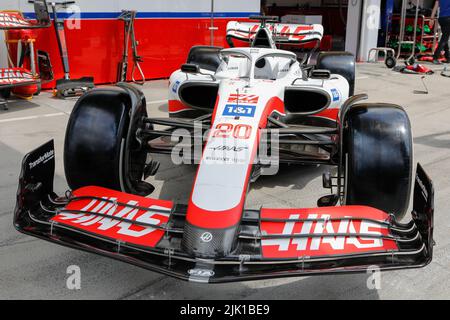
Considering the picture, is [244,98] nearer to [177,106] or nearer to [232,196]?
[232,196]

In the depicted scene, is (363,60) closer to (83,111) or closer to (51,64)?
(51,64)

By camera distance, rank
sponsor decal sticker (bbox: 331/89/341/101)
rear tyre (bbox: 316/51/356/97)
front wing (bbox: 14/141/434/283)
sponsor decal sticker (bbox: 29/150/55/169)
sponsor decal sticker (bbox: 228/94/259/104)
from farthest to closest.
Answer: rear tyre (bbox: 316/51/356/97) → sponsor decal sticker (bbox: 331/89/341/101) → sponsor decal sticker (bbox: 228/94/259/104) → sponsor decal sticker (bbox: 29/150/55/169) → front wing (bbox: 14/141/434/283)

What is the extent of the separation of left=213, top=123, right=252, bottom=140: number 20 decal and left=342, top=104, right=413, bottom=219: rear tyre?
0.67 m

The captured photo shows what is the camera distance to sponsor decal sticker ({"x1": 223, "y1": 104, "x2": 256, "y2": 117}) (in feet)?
11.9

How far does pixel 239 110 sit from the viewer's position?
3664 mm

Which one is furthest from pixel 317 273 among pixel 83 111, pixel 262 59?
pixel 262 59

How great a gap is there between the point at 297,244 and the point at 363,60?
11892 millimetres

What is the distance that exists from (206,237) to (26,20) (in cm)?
621

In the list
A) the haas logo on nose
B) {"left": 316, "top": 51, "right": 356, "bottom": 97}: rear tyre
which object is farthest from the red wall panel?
the haas logo on nose

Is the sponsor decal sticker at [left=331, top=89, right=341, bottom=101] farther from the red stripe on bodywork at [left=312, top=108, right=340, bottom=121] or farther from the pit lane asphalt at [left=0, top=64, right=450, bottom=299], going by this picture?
the pit lane asphalt at [left=0, top=64, right=450, bottom=299]

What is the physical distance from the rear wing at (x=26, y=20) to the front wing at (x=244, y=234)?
4.72 meters

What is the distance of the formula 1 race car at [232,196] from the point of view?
263 centimetres

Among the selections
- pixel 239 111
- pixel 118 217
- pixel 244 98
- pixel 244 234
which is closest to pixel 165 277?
pixel 118 217

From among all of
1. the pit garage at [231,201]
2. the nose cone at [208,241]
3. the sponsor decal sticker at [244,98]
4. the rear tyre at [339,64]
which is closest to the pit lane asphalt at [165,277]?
the pit garage at [231,201]
